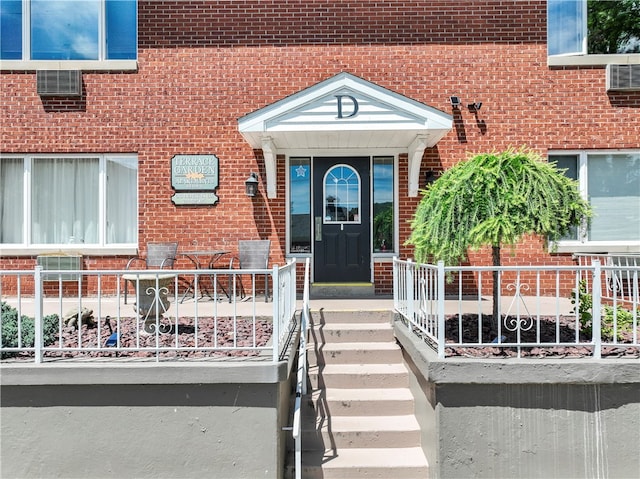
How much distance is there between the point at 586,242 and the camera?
8.49 meters

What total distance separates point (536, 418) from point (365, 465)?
1.53 meters

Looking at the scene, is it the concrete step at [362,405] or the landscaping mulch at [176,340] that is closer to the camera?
the landscaping mulch at [176,340]

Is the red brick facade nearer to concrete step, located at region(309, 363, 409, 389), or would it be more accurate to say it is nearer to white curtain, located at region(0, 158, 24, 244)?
white curtain, located at region(0, 158, 24, 244)

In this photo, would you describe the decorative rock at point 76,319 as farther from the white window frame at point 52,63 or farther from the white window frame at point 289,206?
the white window frame at point 52,63

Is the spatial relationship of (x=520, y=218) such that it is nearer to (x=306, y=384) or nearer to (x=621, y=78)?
(x=306, y=384)

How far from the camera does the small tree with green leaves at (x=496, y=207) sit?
14.8 feet

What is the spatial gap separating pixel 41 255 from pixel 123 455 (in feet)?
17.8

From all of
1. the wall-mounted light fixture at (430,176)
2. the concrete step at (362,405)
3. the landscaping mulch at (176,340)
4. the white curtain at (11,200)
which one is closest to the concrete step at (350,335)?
the landscaping mulch at (176,340)

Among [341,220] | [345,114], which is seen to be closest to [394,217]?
[341,220]

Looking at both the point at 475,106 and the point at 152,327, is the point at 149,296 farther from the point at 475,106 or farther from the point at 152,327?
the point at 475,106

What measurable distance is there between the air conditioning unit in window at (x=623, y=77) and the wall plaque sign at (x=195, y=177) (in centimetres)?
676

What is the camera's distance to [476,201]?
466cm

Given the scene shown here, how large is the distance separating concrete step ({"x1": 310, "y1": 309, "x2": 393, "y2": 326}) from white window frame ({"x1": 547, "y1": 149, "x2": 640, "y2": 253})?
391 cm

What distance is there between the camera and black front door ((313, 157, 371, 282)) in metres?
8.59
